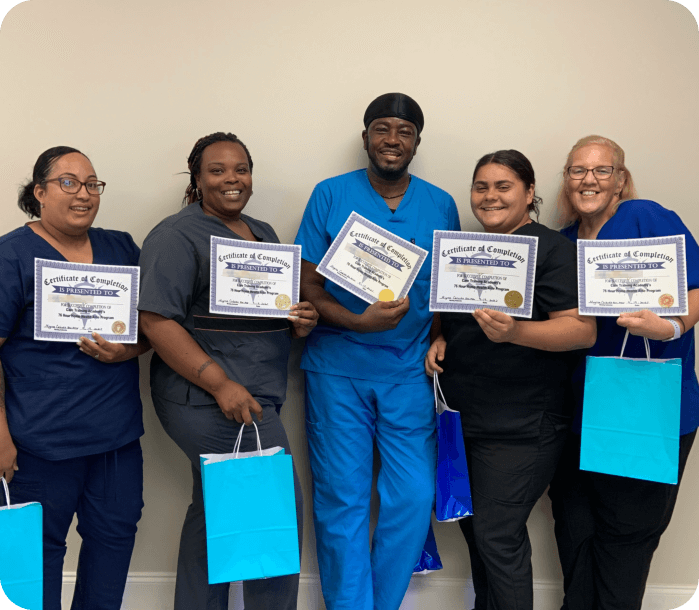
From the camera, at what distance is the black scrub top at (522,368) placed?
1.60 m

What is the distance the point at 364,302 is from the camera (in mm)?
1815

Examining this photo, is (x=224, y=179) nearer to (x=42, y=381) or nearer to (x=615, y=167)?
(x=42, y=381)

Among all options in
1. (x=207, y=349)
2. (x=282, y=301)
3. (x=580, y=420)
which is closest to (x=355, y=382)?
(x=282, y=301)

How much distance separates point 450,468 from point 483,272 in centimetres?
64

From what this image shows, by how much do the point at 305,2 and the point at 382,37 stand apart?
0.31 m

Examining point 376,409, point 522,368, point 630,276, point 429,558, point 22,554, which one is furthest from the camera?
point 429,558

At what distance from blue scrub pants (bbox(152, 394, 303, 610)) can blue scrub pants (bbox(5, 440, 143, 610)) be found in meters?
0.17

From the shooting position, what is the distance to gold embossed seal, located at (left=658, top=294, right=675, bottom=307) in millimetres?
1519

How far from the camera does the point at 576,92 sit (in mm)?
2033

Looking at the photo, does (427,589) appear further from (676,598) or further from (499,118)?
(499,118)

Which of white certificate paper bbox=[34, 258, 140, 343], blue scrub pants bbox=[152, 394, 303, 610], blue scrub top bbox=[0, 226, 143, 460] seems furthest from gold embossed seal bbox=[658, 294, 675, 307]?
blue scrub top bbox=[0, 226, 143, 460]

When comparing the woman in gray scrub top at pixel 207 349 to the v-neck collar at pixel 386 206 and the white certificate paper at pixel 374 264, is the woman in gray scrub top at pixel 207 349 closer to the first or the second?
the white certificate paper at pixel 374 264

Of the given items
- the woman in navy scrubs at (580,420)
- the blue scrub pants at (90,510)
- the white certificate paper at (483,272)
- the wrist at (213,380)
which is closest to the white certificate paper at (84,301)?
the wrist at (213,380)

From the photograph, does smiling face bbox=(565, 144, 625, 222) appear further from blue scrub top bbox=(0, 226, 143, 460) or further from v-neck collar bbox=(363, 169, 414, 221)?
blue scrub top bbox=(0, 226, 143, 460)
